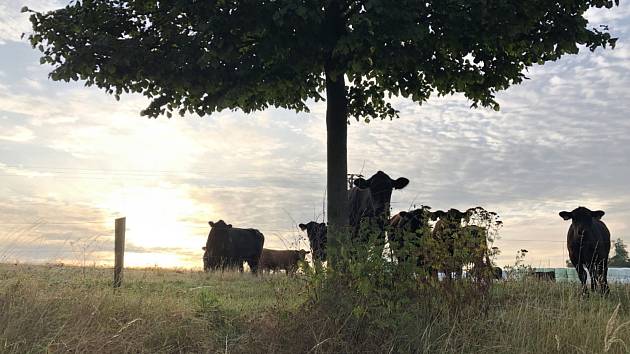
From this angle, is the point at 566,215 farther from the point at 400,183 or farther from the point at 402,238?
the point at 402,238

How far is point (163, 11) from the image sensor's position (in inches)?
486

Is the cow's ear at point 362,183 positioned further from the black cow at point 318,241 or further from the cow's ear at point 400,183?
the black cow at point 318,241

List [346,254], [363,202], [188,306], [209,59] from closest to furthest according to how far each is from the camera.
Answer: [346,254], [188,306], [209,59], [363,202]

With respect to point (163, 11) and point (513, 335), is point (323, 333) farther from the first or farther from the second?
point (163, 11)

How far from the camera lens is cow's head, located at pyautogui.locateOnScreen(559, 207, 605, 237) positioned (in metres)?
14.3

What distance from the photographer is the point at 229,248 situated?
25766 millimetres

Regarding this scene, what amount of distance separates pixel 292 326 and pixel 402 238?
4268 mm

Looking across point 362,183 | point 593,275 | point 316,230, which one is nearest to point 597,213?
point 593,275

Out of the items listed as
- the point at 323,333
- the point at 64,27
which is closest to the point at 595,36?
the point at 323,333

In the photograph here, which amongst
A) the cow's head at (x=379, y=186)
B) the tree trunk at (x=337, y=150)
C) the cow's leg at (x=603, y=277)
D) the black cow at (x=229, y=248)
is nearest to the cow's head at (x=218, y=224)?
the black cow at (x=229, y=248)

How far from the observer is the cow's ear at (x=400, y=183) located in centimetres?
1477

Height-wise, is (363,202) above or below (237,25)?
below

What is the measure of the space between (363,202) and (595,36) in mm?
6524

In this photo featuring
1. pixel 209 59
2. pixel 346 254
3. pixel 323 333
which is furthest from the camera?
pixel 209 59
